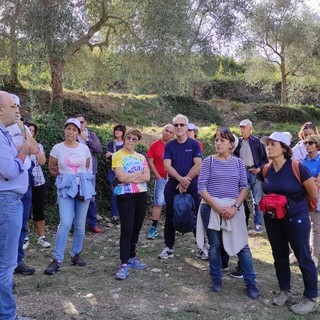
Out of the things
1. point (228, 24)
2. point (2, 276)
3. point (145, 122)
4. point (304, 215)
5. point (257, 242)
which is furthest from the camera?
point (145, 122)

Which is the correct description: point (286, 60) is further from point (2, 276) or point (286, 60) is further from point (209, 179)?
point (2, 276)

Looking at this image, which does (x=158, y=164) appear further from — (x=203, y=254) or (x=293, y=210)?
(x=293, y=210)

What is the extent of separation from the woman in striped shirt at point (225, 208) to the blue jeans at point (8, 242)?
2.04 meters

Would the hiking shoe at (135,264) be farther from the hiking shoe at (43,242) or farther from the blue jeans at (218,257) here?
the hiking shoe at (43,242)

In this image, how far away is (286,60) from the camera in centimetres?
2727

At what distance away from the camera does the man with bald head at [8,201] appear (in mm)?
3152

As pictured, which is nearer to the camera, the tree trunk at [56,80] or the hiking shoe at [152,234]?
the hiking shoe at [152,234]

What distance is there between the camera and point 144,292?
14.6 feet

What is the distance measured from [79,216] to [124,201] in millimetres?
699

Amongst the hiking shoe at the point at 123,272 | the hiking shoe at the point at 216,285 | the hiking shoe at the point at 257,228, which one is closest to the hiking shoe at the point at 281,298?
the hiking shoe at the point at 216,285

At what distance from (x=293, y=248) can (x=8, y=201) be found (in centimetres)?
278

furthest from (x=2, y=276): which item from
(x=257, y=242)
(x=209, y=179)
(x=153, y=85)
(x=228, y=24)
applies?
(x=228, y=24)

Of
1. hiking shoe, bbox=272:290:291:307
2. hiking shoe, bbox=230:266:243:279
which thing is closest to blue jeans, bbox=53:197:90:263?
hiking shoe, bbox=230:266:243:279

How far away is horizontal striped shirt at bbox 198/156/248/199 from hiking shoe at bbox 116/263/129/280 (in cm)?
135
